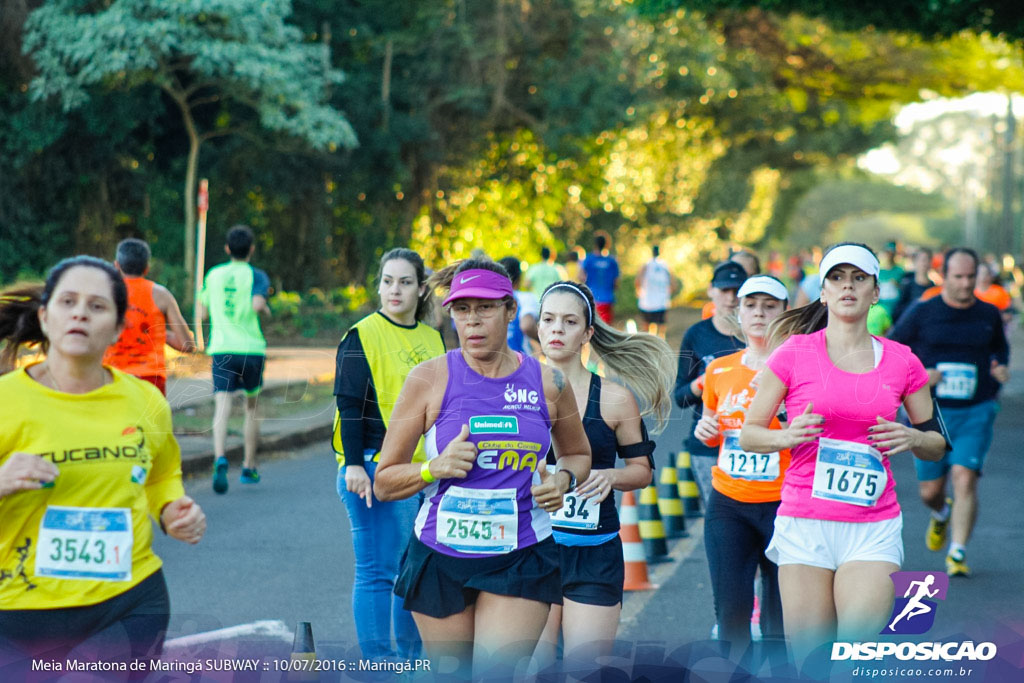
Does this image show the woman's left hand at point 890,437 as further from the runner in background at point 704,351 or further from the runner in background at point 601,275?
the runner in background at point 601,275

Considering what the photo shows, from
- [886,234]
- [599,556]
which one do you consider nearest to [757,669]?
[599,556]

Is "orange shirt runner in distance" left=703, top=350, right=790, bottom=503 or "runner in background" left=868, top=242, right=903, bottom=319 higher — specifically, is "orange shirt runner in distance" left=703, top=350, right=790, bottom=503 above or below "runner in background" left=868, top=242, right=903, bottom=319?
below

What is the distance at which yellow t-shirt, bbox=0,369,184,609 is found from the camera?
3365 mm

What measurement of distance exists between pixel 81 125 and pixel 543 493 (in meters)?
18.6

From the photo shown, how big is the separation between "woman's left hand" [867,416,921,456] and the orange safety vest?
15.9 feet

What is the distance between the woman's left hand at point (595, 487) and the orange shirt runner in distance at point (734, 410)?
1.00 m

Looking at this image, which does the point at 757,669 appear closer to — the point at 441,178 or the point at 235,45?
the point at 235,45

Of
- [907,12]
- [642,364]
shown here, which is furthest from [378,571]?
[907,12]

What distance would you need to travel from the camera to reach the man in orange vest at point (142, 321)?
8078mm

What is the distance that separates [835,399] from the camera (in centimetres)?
444

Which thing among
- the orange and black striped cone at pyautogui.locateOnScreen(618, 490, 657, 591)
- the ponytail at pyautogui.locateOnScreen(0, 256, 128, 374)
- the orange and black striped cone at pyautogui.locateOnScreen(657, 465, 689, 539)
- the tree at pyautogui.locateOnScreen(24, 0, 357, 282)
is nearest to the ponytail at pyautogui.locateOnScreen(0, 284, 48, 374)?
the ponytail at pyautogui.locateOnScreen(0, 256, 128, 374)

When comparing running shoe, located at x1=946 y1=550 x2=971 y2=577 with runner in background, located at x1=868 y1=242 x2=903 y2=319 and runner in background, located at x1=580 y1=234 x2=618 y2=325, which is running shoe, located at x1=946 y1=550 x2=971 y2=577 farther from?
runner in background, located at x1=580 y1=234 x2=618 y2=325

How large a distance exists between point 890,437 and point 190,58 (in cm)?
1816

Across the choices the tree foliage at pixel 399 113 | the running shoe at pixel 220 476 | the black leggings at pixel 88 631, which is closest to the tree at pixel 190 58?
the tree foliage at pixel 399 113
